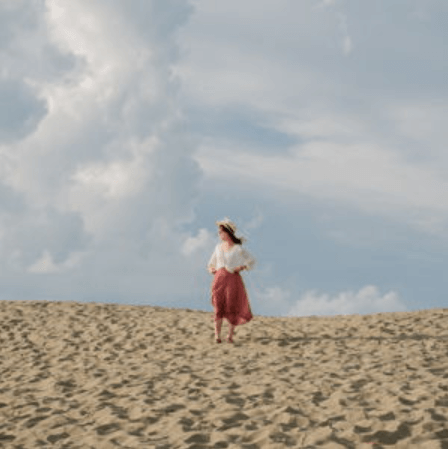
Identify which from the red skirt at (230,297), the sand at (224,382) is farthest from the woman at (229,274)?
the sand at (224,382)

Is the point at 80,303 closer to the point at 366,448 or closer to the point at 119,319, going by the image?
the point at 119,319

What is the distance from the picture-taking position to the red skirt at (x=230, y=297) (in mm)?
13195

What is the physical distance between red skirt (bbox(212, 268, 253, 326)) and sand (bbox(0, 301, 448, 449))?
0.60m

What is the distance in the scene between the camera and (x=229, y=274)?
13.2 meters

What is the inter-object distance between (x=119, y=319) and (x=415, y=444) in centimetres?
1012

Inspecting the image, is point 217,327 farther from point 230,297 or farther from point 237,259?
point 237,259

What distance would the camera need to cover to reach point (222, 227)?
13.1m

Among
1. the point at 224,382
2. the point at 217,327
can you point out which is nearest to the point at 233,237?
the point at 217,327

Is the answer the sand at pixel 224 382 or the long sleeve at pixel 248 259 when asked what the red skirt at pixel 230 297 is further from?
the sand at pixel 224 382

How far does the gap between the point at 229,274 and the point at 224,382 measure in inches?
116

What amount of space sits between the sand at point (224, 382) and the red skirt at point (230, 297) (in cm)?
60

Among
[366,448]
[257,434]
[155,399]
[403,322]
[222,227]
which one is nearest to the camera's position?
[366,448]

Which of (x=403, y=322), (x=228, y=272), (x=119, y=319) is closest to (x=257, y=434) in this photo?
(x=228, y=272)

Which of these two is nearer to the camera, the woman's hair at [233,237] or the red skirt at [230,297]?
the woman's hair at [233,237]
